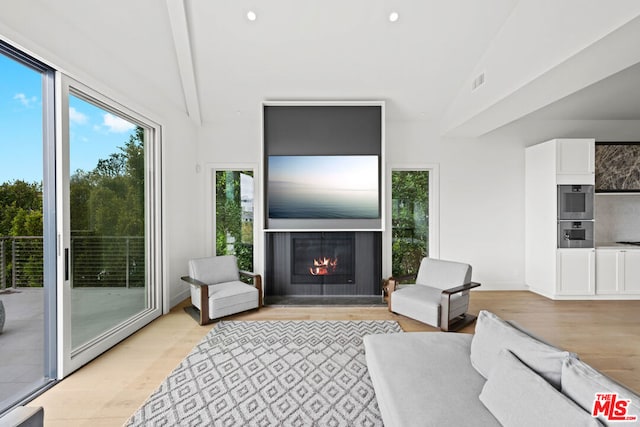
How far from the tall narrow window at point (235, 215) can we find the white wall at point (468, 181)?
25 cm

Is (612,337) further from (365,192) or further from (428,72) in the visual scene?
(428,72)

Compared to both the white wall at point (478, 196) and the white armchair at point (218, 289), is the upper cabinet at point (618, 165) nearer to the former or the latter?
the white wall at point (478, 196)

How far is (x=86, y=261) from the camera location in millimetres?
2633

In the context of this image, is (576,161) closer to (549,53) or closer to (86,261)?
(549,53)

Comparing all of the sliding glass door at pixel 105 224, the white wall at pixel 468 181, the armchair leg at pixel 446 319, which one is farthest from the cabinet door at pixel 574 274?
the sliding glass door at pixel 105 224

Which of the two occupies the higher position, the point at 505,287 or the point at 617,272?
the point at 617,272

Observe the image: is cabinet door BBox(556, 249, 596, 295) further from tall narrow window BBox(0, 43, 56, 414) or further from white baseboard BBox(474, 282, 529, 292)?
tall narrow window BBox(0, 43, 56, 414)

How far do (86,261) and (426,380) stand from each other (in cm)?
300

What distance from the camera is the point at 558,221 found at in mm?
4172

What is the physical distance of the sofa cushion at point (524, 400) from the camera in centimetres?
105

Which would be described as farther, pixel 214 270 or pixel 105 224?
pixel 214 270

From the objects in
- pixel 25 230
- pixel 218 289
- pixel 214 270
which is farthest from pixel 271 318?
pixel 25 230

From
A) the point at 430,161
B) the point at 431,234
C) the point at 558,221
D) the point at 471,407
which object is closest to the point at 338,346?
the point at 471,407

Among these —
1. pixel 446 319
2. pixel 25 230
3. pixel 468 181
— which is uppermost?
pixel 468 181
